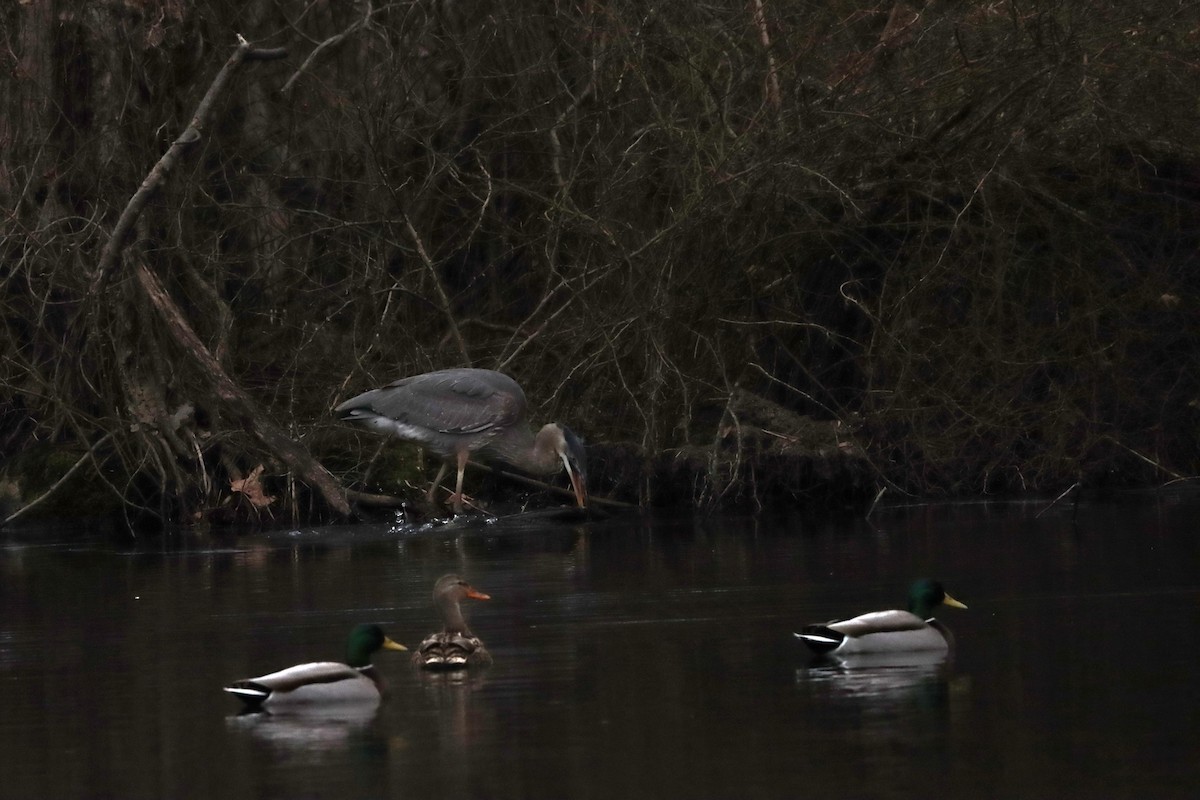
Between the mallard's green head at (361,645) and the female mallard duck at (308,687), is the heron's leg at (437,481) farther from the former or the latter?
the female mallard duck at (308,687)

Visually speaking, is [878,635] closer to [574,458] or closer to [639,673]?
[639,673]

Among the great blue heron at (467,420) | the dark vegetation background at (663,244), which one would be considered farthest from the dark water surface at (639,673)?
the dark vegetation background at (663,244)

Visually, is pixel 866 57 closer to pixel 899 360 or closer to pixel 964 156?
pixel 964 156

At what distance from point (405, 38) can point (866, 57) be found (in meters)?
4.34

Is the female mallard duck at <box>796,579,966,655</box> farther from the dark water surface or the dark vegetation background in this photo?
the dark vegetation background

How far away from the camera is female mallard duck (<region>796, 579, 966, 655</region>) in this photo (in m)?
9.84

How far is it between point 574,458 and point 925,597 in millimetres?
6650

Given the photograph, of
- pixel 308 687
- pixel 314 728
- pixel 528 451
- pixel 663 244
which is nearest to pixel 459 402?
pixel 528 451

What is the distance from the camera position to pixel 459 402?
17.3 m

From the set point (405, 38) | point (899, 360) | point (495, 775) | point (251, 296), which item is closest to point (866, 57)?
point (899, 360)

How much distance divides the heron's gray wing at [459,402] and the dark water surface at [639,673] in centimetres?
134

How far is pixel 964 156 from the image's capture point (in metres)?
18.5

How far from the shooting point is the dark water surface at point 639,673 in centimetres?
729

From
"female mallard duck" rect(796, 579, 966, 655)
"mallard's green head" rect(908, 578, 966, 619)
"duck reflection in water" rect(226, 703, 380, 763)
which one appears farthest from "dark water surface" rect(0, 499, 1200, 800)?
"mallard's green head" rect(908, 578, 966, 619)
